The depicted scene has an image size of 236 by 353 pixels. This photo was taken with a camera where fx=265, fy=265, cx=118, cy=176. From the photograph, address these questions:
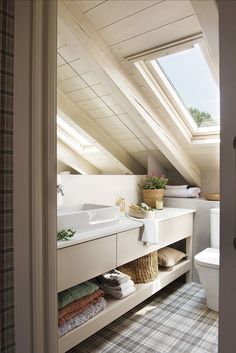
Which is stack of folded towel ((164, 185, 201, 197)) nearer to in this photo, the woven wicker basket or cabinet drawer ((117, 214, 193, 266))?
cabinet drawer ((117, 214, 193, 266))

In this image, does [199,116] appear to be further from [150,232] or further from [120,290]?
[120,290]

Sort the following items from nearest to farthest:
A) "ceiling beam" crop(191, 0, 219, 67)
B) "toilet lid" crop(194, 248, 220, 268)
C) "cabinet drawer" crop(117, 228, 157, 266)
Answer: "ceiling beam" crop(191, 0, 219, 67) → "cabinet drawer" crop(117, 228, 157, 266) → "toilet lid" crop(194, 248, 220, 268)

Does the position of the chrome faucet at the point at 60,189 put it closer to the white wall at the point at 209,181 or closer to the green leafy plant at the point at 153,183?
the green leafy plant at the point at 153,183

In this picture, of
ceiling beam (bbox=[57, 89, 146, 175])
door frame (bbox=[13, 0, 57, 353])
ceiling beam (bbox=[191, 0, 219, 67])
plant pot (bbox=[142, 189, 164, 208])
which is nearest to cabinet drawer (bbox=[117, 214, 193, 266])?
plant pot (bbox=[142, 189, 164, 208])

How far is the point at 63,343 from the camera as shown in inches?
58.5

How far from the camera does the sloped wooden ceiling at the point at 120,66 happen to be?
59.6 inches

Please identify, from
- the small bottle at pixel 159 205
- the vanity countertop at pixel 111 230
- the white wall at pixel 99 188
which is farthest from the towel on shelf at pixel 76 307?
the small bottle at pixel 159 205

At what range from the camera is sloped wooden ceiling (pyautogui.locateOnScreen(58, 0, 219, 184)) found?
151cm

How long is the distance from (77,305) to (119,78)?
5.16ft

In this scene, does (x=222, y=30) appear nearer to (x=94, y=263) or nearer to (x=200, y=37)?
(x=200, y=37)

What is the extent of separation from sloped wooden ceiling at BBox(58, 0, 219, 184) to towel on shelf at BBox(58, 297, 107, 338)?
1.45 meters

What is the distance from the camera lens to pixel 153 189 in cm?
286

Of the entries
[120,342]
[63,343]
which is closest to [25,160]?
[63,343]

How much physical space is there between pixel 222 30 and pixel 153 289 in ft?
6.89
